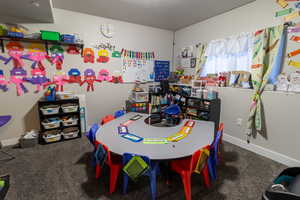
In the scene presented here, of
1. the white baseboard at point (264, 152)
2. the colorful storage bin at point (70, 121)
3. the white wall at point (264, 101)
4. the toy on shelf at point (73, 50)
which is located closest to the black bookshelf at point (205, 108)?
the white wall at point (264, 101)

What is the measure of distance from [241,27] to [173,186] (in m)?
2.82

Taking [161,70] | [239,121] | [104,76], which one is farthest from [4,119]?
[239,121]

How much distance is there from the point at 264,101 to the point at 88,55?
10.9 feet

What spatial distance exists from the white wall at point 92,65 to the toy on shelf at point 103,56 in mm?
96

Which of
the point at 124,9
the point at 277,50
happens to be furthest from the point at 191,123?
the point at 124,9

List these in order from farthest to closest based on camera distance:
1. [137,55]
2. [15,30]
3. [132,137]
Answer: [137,55]
[15,30]
[132,137]

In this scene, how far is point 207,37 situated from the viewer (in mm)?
3172

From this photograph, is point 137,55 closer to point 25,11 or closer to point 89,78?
point 89,78

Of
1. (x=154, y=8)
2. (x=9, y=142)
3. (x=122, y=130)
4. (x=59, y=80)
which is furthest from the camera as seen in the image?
(x=59, y=80)

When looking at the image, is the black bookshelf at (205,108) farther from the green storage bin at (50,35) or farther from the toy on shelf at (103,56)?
the green storage bin at (50,35)

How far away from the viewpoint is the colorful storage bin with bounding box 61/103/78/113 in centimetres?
271

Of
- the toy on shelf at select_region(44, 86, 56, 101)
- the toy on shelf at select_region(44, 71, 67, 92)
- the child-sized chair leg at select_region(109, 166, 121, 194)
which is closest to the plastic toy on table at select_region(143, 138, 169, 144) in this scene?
the child-sized chair leg at select_region(109, 166, 121, 194)

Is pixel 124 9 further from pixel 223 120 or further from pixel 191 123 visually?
pixel 223 120

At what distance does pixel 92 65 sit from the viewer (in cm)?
312
